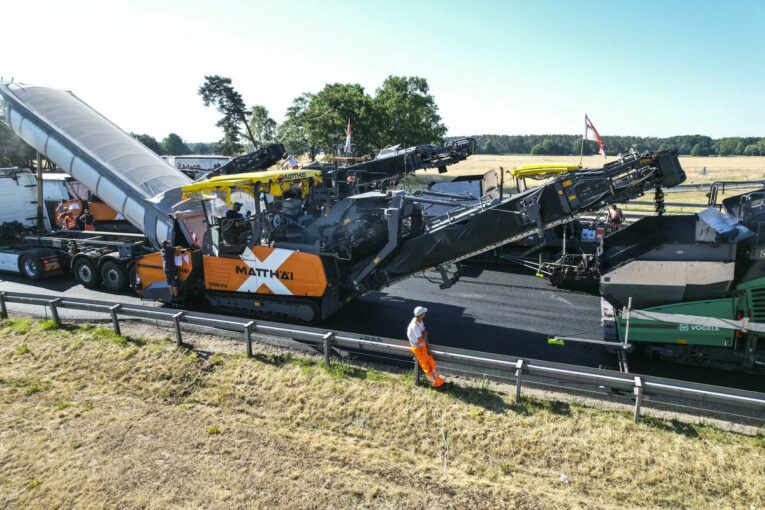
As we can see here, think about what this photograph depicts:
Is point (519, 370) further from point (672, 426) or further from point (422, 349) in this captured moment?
point (672, 426)

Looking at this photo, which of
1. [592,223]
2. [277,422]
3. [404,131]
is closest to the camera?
[277,422]

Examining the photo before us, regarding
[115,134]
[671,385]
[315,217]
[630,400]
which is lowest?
[630,400]

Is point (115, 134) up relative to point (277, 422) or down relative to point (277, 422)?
up

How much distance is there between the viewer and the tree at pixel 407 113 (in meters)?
40.9

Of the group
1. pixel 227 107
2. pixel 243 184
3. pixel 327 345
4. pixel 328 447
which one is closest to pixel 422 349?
pixel 327 345

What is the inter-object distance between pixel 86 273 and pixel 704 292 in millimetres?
14090

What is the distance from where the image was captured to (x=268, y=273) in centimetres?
980

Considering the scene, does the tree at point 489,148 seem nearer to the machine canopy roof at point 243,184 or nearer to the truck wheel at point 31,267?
the truck wheel at point 31,267

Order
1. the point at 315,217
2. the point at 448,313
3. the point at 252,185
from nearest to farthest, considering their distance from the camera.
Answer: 1. the point at 252,185
2. the point at 315,217
3. the point at 448,313

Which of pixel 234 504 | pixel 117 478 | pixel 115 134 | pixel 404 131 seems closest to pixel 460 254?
pixel 234 504

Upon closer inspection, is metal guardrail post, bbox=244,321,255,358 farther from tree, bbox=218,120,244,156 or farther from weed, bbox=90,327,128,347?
tree, bbox=218,120,244,156

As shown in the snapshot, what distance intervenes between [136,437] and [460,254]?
5762mm

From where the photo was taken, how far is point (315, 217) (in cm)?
1020

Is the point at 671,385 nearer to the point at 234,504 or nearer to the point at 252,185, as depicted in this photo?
the point at 234,504
